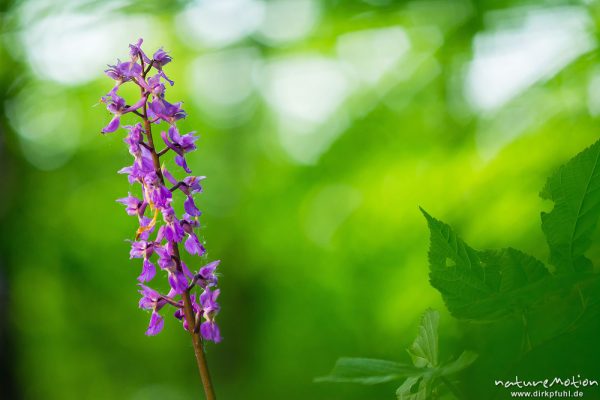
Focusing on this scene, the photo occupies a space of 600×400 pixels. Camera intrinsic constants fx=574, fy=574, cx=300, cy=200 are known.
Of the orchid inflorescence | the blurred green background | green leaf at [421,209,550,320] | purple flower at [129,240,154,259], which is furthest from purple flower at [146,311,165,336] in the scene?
the blurred green background

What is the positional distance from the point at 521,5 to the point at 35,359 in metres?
8.16

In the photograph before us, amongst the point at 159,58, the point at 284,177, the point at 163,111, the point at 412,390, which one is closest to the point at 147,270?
the point at 163,111

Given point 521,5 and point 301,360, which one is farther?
point 301,360

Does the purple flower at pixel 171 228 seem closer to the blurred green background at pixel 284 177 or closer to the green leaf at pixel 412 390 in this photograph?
the green leaf at pixel 412 390

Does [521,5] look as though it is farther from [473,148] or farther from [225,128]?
[225,128]

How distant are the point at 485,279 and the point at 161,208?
1.91 feet

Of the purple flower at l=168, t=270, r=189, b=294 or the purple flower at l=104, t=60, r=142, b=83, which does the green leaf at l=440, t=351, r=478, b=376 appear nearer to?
the purple flower at l=168, t=270, r=189, b=294

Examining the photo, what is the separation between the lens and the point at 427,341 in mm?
628

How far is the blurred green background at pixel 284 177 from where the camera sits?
3930 millimetres

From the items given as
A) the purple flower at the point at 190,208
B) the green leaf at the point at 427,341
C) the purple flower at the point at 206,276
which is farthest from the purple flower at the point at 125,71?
the green leaf at the point at 427,341

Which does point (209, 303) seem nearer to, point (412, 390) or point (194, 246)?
point (194, 246)

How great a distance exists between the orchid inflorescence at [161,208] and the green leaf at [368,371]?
467mm

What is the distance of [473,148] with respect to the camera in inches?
169

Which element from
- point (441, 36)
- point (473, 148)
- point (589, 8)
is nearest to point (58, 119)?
point (441, 36)
